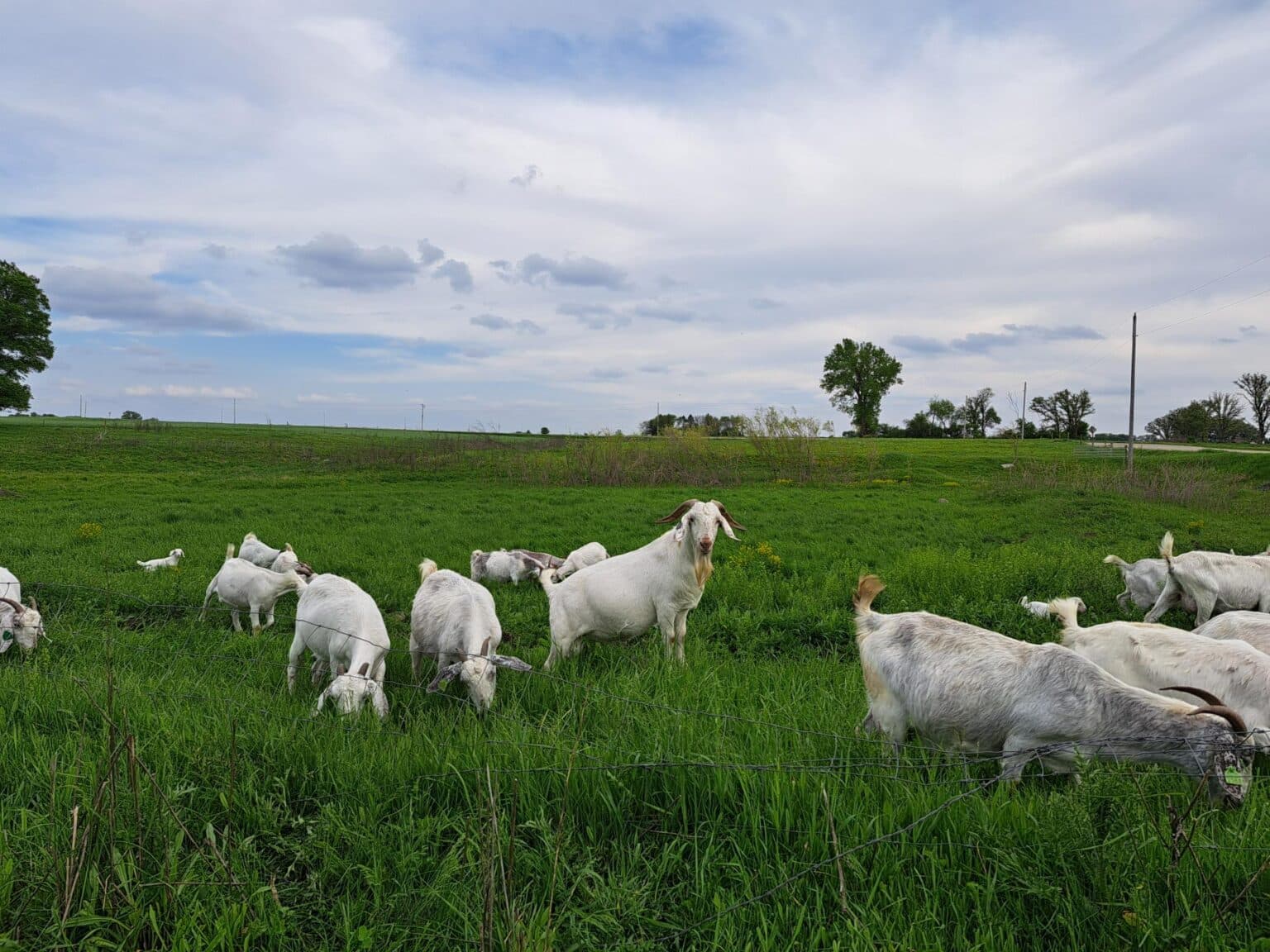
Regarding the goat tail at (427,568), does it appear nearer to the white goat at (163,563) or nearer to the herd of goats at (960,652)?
the herd of goats at (960,652)

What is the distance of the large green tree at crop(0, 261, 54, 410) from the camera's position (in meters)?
48.6

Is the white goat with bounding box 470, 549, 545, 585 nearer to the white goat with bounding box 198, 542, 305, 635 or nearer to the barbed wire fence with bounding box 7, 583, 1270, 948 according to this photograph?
the white goat with bounding box 198, 542, 305, 635

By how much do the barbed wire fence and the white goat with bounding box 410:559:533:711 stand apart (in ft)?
0.83

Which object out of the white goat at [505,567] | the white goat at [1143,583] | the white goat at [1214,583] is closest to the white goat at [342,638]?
the white goat at [505,567]

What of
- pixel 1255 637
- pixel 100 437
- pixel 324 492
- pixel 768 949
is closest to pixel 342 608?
pixel 768 949

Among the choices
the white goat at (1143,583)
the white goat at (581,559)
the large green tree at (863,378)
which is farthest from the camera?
the large green tree at (863,378)

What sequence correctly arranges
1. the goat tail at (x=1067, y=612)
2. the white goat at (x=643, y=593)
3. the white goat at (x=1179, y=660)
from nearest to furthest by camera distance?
the white goat at (x=1179, y=660) → the goat tail at (x=1067, y=612) → the white goat at (x=643, y=593)

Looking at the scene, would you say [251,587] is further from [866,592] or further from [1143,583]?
[1143,583]

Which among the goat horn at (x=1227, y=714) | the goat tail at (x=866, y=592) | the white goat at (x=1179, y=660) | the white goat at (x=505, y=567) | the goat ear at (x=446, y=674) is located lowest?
the white goat at (x=505, y=567)

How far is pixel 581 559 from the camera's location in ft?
37.5

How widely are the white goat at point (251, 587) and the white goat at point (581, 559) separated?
13.1 feet

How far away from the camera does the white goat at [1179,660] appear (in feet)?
15.2

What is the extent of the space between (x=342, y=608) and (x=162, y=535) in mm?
10591

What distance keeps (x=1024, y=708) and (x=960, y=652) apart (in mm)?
470
